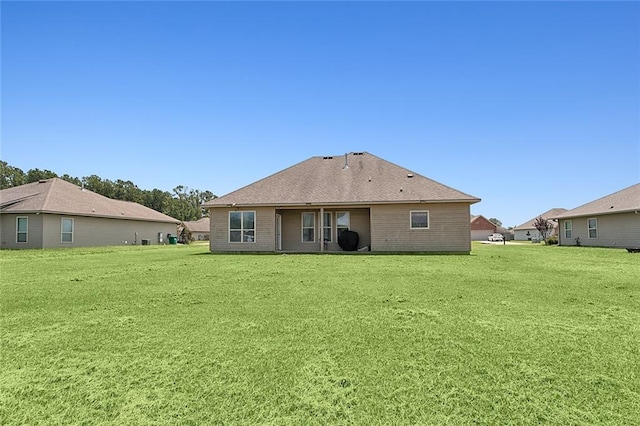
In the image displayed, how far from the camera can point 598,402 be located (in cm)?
271

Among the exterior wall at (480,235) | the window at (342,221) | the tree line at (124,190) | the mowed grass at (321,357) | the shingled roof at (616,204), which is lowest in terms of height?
the exterior wall at (480,235)

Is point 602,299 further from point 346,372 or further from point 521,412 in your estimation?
point 346,372

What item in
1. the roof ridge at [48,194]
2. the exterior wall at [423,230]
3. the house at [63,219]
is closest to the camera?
the exterior wall at [423,230]

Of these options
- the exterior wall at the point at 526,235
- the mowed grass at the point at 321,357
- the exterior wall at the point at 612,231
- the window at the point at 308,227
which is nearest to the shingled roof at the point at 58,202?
the window at the point at 308,227

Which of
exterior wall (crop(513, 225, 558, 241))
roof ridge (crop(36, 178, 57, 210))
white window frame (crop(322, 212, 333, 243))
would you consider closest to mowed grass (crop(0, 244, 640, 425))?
white window frame (crop(322, 212, 333, 243))

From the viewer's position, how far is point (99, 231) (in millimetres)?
27312

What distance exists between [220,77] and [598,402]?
1560 cm

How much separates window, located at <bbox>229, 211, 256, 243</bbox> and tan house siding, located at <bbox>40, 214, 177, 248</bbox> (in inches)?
517

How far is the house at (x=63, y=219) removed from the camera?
22.5 metres

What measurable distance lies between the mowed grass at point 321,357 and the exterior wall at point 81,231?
1964cm

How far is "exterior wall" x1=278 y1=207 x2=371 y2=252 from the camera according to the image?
19578 millimetres

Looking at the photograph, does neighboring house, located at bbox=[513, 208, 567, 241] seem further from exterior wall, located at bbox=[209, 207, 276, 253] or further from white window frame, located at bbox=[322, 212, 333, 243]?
exterior wall, located at bbox=[209, 207, 276, 253]

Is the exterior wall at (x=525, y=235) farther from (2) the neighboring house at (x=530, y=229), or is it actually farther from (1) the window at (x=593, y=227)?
(1) the window at (x=593, y=227)

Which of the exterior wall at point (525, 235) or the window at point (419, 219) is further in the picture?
the exterior wall at point (525, 235)
